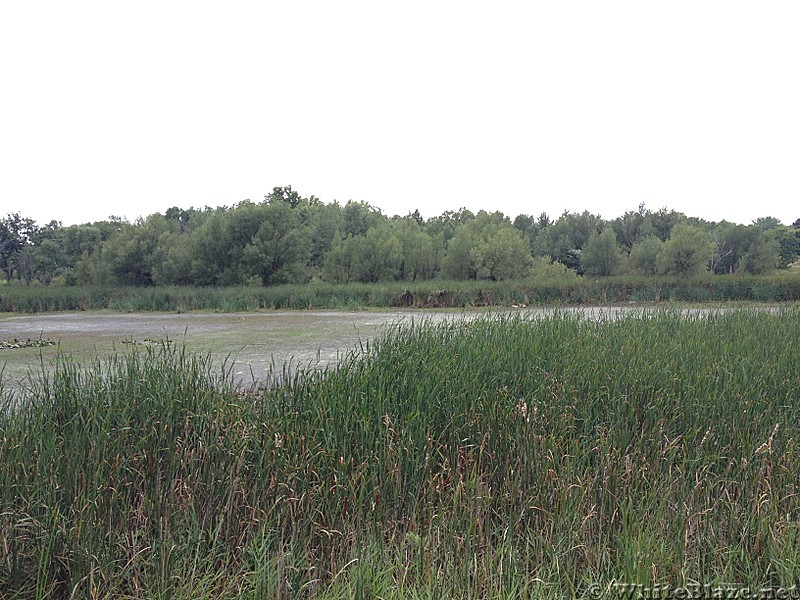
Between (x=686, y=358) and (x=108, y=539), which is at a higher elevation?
(x=686, y=358)

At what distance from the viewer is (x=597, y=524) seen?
11.6 feet

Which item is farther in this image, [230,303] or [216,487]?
[230,303]

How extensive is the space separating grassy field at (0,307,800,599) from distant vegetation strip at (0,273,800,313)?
19588 millimetres

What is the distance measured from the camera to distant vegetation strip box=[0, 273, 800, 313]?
80.4ft

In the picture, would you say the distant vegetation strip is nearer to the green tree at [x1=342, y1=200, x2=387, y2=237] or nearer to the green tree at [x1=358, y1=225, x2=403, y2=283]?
the green tree at [x1=358, y1=225, x2=403, y2=283]

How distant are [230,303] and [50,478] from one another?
2149 cm

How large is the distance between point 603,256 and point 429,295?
25.6 m

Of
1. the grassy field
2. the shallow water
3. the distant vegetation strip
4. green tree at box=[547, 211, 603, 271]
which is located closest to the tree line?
green tree at box=[547, 211, 603, 271]

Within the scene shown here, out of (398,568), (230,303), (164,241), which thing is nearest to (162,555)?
(398,568)

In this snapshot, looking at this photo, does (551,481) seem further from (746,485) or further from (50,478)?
(50,478)

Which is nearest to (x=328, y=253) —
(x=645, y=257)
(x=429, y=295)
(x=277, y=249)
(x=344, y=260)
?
(x=344, y=260)

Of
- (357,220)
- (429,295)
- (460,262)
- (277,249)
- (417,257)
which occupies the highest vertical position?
(357,220)

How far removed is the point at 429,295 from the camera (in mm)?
25453

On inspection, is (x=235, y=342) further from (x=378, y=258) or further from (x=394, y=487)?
(x=378, y=258)
